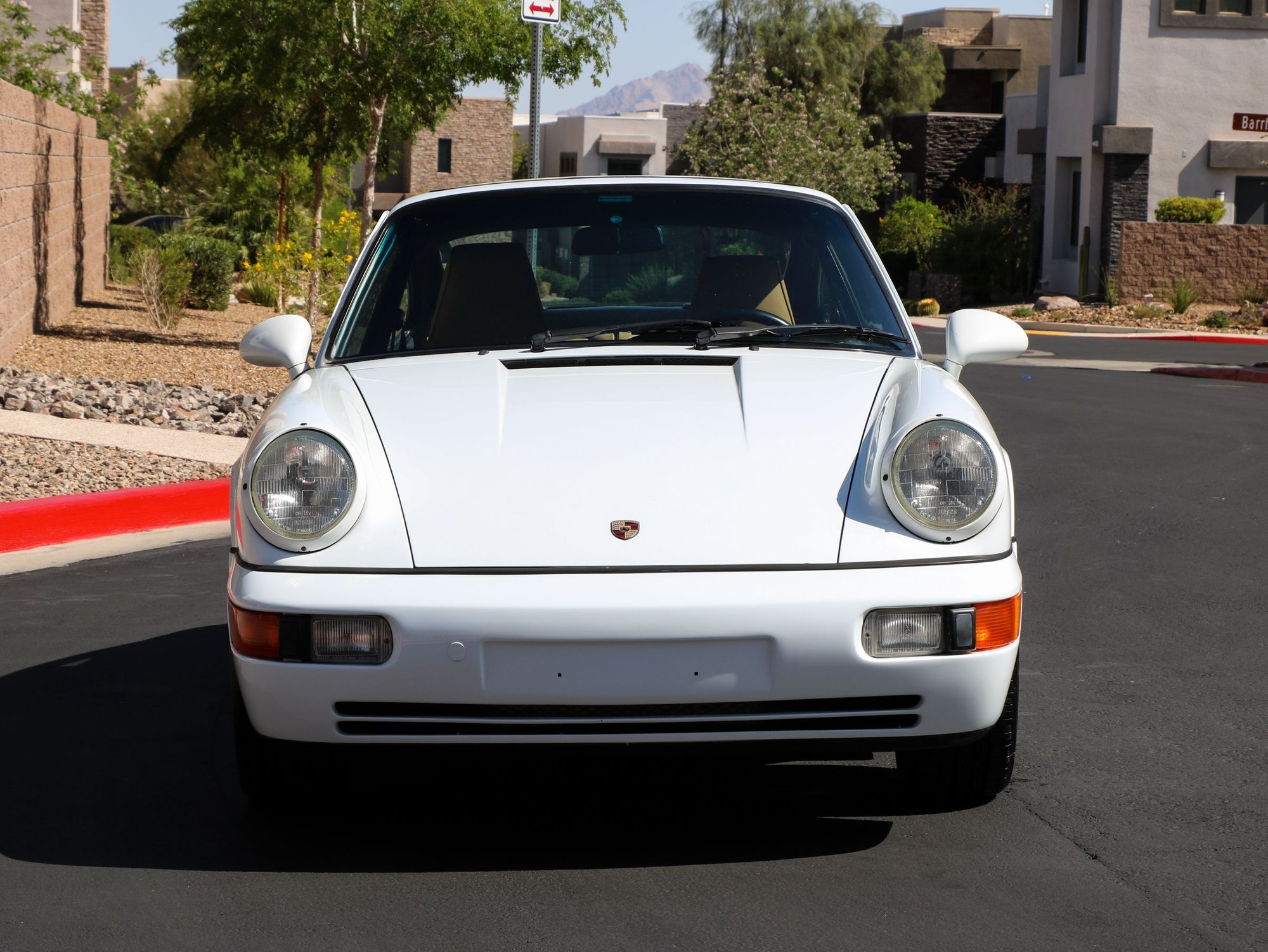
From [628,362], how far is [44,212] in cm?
1490

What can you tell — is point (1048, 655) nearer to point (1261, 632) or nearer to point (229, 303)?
point (1261, 632)

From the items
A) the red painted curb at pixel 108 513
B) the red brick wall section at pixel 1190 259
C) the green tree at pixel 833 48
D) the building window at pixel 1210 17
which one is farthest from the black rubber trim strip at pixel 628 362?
the green tree at pixel 833 48

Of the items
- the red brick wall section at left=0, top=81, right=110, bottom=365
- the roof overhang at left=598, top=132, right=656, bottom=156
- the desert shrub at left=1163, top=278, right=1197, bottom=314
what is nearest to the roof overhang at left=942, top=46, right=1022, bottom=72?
the roof overhang at left=598, top=132, right=656, bottom=156

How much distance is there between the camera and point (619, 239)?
4.90 meters

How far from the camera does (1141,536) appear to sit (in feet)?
26.1

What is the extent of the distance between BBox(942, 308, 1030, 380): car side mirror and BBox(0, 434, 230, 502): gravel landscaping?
5.41 metres

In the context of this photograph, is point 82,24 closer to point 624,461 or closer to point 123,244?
point 123,244

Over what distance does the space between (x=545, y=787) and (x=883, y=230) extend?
114 feet

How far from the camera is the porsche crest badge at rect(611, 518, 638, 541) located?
3.45m

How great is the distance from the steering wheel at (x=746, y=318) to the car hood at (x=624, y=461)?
1.64 feet

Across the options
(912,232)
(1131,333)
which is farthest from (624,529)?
(912,232)

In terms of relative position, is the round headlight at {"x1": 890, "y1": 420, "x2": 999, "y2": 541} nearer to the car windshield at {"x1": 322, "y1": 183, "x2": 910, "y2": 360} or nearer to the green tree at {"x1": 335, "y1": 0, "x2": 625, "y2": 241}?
the car windshield at {"x1": 322, "y1": 183, "x2": 910, "y2": 360}

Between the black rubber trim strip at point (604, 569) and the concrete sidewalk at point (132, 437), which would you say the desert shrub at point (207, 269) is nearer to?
the concrete sidewalk at point (132, 437)

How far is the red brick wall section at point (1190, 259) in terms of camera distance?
29.1 m
